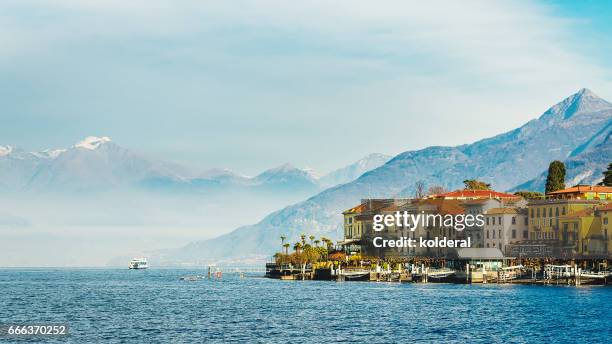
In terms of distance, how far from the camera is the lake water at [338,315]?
9456 cm

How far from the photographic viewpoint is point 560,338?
308 ft

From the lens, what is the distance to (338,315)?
384 ft

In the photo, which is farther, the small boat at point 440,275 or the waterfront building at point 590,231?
the small boat at point 440,275

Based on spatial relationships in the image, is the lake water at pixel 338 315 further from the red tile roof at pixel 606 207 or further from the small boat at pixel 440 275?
the red tile roof at pixel 606 207

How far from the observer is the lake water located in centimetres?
9456

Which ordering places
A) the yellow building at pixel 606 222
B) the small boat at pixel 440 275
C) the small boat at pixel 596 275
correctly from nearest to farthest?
the small boat at pixel 596 275 → the yellow building at pixel 606 222 → the small boat at pixel 440 275

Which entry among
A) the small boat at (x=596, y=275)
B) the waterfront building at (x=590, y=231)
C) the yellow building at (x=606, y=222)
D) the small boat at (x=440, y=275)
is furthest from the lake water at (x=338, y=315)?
the small boat at (x=440, y=275)

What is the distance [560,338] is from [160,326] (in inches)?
1523

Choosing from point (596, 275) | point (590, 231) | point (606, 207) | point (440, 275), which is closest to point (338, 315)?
point (596, 275)

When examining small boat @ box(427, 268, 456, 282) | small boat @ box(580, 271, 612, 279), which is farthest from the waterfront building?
small boat @ box(427, 268, 456, 282)

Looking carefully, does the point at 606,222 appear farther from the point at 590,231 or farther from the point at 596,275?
the point at 596,275

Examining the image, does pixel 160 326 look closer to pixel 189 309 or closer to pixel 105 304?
pixel 189 309

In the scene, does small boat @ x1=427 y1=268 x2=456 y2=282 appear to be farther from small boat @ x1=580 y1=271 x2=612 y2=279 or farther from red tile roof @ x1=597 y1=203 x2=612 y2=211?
small boat @ x1=580 y1=271 x2=612 y2=279

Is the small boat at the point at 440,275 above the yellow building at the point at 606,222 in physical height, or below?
below
